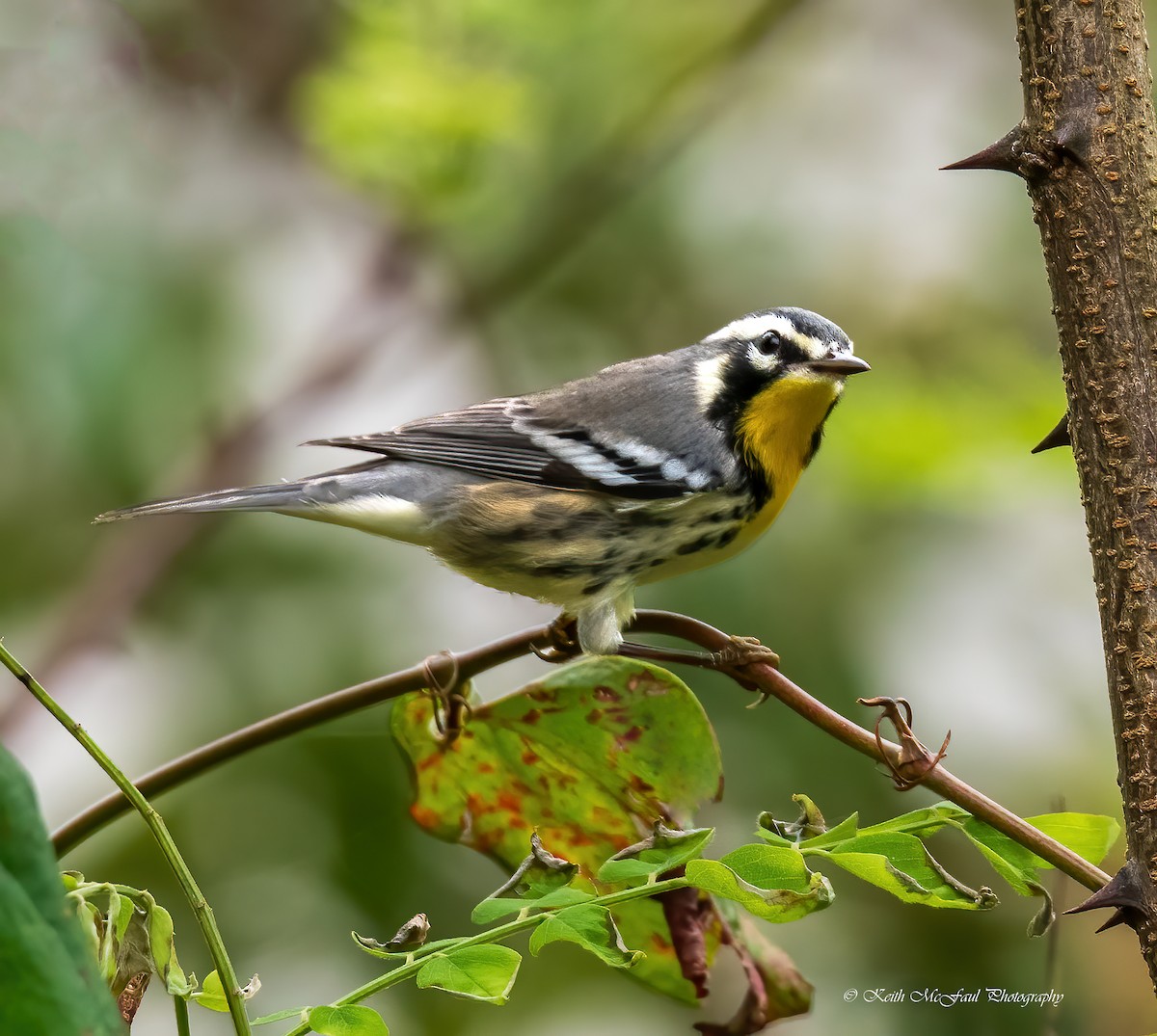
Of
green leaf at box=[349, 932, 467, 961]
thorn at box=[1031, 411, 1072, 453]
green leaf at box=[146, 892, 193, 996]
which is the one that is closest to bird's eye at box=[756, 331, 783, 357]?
thorn at box=[1031, 411, 1072, 453]

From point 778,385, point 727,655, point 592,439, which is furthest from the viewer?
point 592,439

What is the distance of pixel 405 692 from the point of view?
1.44 m

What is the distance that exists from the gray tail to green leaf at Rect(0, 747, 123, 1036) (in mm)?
1275

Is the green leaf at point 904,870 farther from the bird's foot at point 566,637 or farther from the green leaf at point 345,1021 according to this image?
the bird's foot at point 566,637

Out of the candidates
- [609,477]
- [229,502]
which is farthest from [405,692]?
[609,477]

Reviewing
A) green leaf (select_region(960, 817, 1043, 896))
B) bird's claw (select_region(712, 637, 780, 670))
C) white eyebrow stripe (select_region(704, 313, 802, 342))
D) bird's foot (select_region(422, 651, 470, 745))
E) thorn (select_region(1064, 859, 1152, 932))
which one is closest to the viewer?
thorn (select_region(1064, 859, 1152, 932))

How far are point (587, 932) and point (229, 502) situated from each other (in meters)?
1.38

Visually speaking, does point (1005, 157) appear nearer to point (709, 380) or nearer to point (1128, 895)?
point (1128, 895)

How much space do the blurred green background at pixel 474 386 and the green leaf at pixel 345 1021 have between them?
1.53m

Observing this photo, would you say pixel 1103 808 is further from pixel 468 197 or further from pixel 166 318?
pixel 166 318

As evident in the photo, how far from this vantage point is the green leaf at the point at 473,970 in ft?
3.83

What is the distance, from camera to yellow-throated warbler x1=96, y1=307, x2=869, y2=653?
261cm

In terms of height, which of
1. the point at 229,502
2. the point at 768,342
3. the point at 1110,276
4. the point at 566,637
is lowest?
the point at 566,637

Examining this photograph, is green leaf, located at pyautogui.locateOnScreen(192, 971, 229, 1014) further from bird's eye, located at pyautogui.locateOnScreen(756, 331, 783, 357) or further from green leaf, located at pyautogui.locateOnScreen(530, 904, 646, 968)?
bird's eye, located at pyautogui.locateOnScreen(756, 331, 783, 357)
